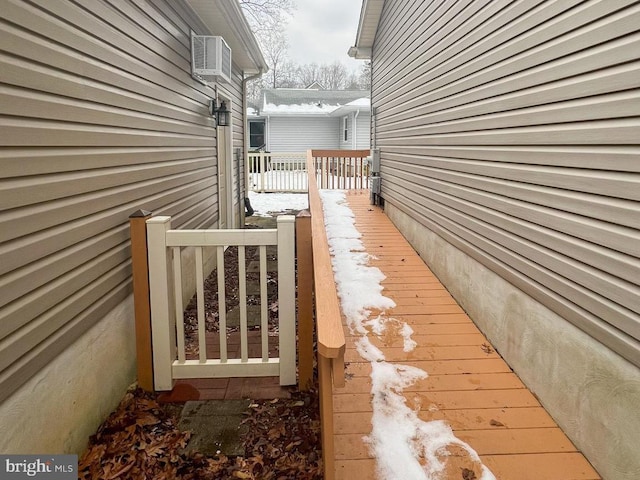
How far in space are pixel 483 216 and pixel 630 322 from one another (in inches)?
65.0

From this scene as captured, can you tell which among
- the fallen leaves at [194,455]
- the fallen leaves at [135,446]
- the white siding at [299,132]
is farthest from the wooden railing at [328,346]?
the white siding at [299,132]

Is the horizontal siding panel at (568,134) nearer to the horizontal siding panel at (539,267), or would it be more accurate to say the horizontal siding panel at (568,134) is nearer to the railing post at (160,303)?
the horizontal siding panel at (539,267)

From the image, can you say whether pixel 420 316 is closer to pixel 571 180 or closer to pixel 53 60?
pixel 571 180

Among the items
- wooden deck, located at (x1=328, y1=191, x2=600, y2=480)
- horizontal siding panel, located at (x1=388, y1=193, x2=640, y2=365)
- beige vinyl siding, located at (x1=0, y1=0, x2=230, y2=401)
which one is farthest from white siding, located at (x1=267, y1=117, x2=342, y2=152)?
horizontal siding panel, located at (x1=388, y1=193, x2=640, y2=365)

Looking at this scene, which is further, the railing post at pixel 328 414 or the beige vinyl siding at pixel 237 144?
the beige vinyl siding at pixel 237 144

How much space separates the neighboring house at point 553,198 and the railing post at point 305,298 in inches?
53.1

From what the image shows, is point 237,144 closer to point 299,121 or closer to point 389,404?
point 389,404

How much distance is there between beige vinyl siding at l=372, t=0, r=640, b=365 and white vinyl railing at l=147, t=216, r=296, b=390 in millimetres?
1507

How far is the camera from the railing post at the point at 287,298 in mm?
3029

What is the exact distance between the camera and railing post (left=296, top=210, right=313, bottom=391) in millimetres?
3084

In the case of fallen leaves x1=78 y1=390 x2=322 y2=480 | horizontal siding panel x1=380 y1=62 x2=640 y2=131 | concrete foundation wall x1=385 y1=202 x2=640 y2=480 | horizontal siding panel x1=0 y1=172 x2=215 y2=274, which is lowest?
fallen leaves x1=78 y1=390 x2=322 y2=480

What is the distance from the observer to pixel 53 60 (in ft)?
7.56

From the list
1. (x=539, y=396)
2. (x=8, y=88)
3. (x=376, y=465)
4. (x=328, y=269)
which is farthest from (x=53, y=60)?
(x=539, y=396)

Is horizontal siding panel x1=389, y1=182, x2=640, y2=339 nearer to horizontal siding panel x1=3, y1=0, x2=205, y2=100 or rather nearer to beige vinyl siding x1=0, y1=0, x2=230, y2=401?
beige vinyl siding x1=0, y1=0, x2=230, y2=401
